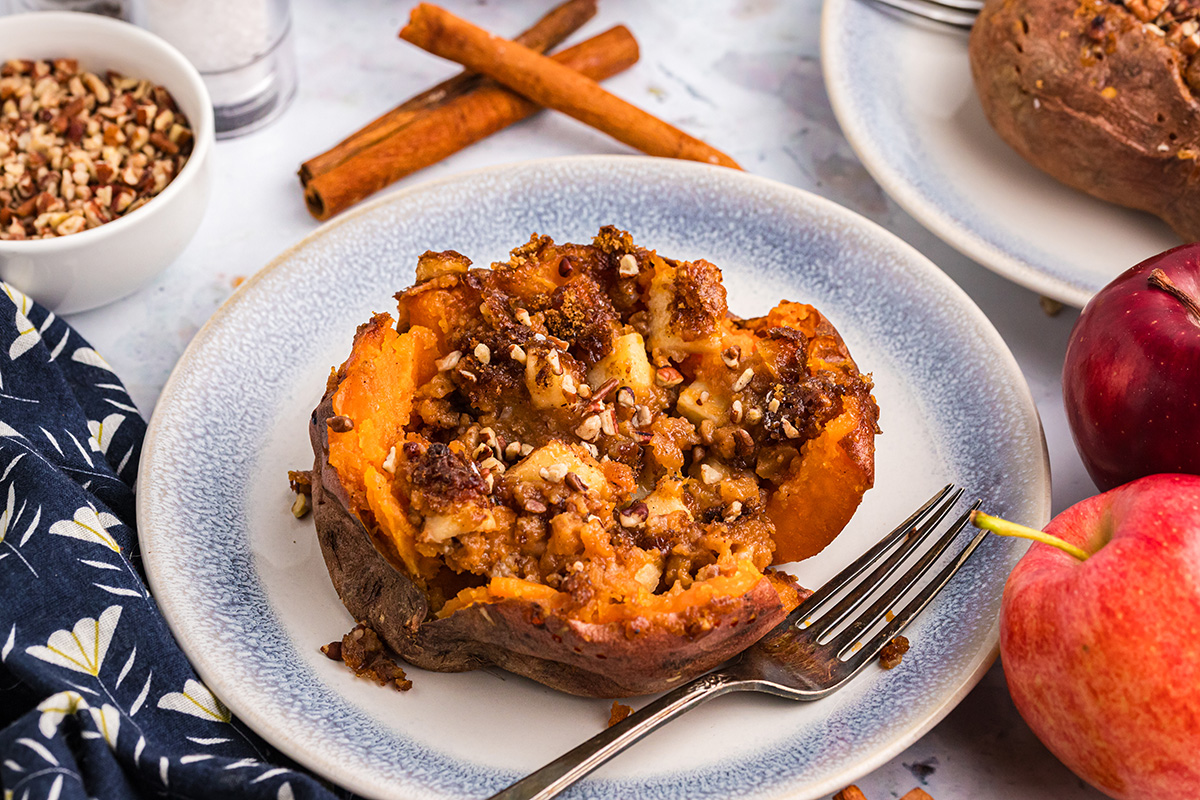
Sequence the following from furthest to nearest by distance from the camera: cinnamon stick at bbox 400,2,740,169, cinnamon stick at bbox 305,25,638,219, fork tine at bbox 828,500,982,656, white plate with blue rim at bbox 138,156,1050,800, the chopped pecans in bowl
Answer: cinnamon stick at bbox 400,2,740,169, cinnamon stick at bbox 305,25,638,219, the chopped pecans in bowl, fork tine at bbox 828,500,982,656, white plate with blue rim at bbox 138,156,1050,800

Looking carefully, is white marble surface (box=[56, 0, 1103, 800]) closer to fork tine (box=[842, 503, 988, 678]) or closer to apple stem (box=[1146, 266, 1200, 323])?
fork tine (box=[842, 503, 988, 678])

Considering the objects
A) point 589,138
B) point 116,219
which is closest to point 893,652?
point 589,138

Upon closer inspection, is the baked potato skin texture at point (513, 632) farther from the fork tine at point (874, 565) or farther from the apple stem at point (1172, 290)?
the apple stem at point (1172, 290)

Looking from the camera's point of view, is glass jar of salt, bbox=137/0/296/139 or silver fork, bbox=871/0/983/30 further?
silver fork, bbox=871/0/983/30

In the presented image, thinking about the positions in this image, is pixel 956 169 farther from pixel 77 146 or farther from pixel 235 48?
pixel 77 146

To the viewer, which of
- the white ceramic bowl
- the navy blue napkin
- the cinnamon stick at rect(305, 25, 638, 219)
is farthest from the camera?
the cinnamon stick at rect(305, 25, 638, 219)

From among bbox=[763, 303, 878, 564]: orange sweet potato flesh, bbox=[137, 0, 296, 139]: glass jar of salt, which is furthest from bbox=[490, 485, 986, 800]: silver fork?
bbox=[137, 0, 296, 139]: glass jar of salt

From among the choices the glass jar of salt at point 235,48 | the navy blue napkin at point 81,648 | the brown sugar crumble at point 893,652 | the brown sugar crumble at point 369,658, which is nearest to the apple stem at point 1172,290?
the brown sugar crumble at point 893,652
